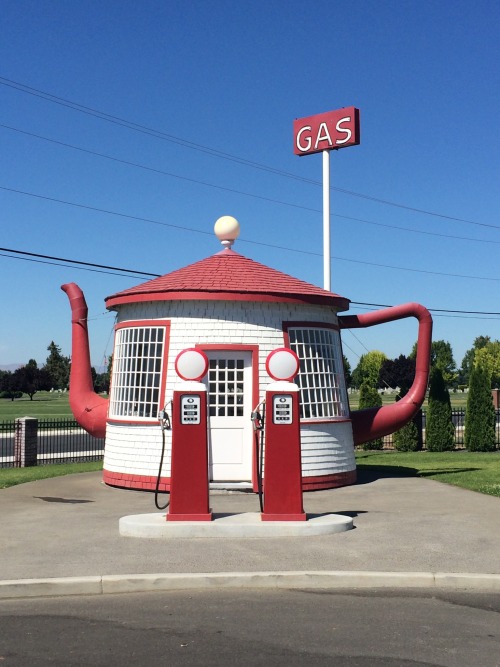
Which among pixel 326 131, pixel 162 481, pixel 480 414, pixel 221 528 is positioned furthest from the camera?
pixel 480 414

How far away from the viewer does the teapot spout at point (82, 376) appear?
16375 millimetres

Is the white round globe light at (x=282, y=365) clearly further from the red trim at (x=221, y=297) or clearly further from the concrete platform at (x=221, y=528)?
the red trim at (x=221, y=297)

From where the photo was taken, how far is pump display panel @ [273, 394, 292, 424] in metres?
10.2

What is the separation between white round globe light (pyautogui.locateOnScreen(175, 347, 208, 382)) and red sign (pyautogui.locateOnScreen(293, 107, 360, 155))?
1482 cm

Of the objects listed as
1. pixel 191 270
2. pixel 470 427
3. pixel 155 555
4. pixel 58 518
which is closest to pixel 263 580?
pixel 155 555

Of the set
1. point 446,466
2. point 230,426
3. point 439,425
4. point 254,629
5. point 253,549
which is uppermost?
point 230,426

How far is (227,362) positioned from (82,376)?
3800 millimetres

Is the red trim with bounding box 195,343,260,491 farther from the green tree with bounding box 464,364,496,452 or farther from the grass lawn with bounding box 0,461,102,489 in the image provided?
the green tree with bounding box 464,364,496,452

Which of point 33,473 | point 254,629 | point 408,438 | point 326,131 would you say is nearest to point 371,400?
point 408,438

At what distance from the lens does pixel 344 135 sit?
77.3ft

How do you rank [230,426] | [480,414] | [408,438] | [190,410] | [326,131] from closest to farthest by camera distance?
[190,410] → [230,426] → [326,131] → [480,414] → [408,438]

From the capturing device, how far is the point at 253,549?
9.16 meters

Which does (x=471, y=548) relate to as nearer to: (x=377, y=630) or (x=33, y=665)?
(x=377, y=630)

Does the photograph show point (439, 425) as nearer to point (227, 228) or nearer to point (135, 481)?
point (227, 228)
